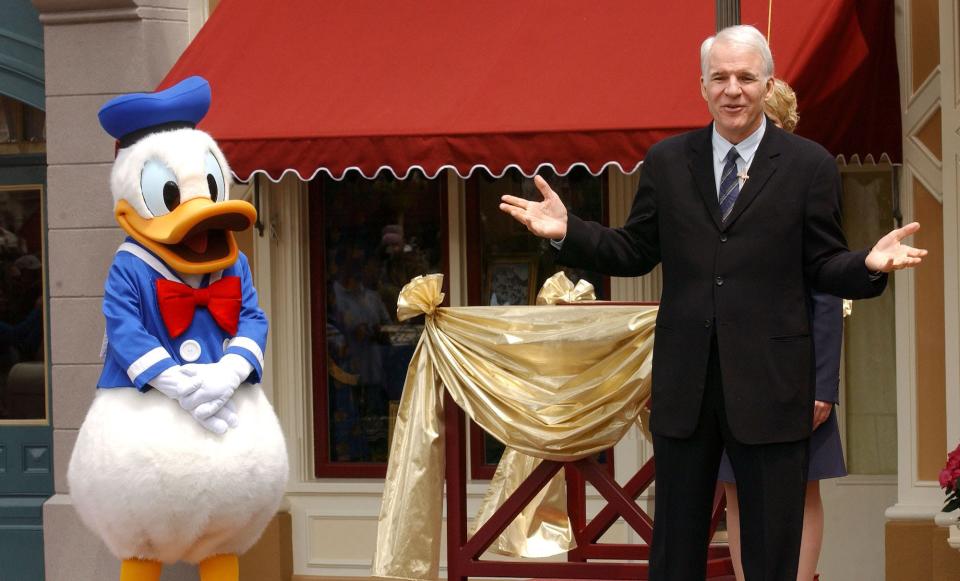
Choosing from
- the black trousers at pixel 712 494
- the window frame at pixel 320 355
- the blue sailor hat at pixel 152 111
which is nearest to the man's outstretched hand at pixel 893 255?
the black trousers at pixel 712 494

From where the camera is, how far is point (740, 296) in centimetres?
418

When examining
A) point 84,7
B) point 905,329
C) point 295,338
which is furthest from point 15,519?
point 905,329

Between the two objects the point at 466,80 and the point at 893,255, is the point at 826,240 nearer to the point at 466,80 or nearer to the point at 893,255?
the point at 893,255

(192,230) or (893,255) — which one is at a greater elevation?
(192,230)

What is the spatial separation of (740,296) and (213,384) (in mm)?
2290

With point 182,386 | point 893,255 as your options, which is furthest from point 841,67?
point 182,386

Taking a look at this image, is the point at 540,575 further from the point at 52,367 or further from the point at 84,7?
the point at 84,7

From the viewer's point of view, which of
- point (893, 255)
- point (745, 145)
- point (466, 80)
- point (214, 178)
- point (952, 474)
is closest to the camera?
point (893, 255)

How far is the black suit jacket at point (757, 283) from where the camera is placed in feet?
13.6

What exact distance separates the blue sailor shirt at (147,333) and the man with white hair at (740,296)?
6.26 ft

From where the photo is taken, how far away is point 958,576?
7262 millimetres

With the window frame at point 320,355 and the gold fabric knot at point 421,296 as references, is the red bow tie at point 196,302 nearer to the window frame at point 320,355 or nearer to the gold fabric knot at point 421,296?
the gold fabric knot at point 421,296

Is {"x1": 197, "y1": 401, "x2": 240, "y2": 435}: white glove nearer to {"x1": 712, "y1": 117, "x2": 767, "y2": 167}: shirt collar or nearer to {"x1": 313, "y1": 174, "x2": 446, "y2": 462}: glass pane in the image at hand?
{"x1": 712, "y1": 117, "x2": 767, "y2": 167}: shirt collar

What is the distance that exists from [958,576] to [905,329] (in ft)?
3.91
